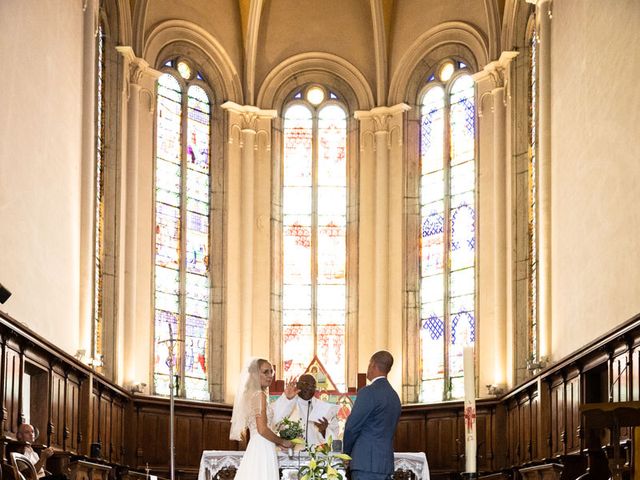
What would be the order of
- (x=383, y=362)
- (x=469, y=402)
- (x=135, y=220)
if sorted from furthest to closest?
(x=135, y=220), (x=383, y=362), (x=469, y=402)

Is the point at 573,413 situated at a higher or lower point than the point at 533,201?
lower

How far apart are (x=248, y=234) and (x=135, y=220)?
250 cm

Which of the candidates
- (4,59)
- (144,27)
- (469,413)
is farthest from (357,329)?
(469,413)

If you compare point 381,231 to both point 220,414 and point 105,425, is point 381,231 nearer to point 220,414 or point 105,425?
point 220,414

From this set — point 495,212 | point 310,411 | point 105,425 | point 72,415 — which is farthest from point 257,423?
point 495,212

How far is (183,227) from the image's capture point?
2067 cm

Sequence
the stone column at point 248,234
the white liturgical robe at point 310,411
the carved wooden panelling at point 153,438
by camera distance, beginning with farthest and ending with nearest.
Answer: the stone column at point 248,234 < the carved wooden panelling at point 153,438 < the white liturgical robe at point 310,411

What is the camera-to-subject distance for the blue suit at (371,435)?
26.9 ft

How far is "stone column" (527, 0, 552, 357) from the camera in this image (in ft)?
54.7

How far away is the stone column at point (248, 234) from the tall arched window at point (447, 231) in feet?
9.03

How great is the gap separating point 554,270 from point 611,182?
307cm

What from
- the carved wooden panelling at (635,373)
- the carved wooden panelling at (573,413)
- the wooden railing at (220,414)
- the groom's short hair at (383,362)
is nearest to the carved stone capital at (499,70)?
the wooden railing at (220,414)

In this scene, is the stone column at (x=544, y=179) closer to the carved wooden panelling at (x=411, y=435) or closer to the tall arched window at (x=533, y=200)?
the tall arched window at (x=533, y=200)

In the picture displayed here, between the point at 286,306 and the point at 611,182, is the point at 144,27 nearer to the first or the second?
the point at 286,306
